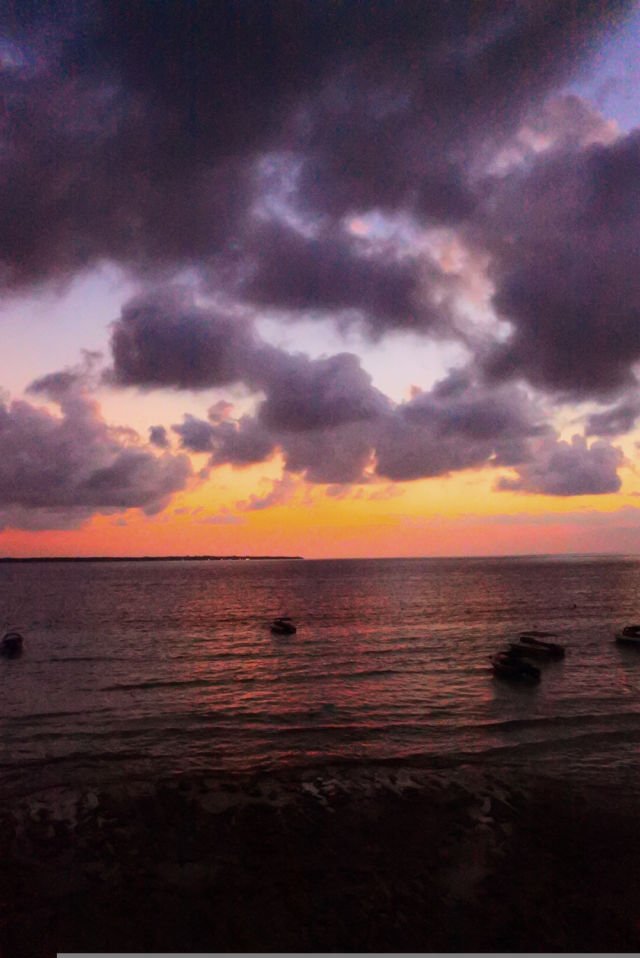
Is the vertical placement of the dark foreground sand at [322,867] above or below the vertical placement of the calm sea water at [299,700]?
above

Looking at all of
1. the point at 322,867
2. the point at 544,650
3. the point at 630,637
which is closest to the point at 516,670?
the point at 544,650

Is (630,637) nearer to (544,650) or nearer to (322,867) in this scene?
(544,650)

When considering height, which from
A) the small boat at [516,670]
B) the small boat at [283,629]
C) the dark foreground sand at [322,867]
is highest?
the dark foreground sand at [322,867]

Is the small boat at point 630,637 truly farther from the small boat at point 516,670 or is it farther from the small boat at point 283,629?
the small boat at point 283,629

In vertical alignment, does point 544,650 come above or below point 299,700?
above

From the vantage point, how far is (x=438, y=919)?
14.3 metres

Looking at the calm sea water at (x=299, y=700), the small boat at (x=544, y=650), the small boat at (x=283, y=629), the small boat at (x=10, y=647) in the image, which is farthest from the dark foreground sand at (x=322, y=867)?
the small boat at (x=283, y=629)

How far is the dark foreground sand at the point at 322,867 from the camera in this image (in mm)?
13812

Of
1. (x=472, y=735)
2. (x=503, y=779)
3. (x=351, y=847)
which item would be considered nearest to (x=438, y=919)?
(x=351, y=847)

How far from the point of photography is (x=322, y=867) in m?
16.7

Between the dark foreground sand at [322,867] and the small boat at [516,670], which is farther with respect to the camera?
the small boat at [516,670]

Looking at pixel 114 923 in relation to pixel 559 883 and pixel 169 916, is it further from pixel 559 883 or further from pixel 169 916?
pixel 559 883

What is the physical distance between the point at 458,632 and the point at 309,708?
36487mm

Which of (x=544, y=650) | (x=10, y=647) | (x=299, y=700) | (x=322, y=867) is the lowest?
(x=10, y=647)
